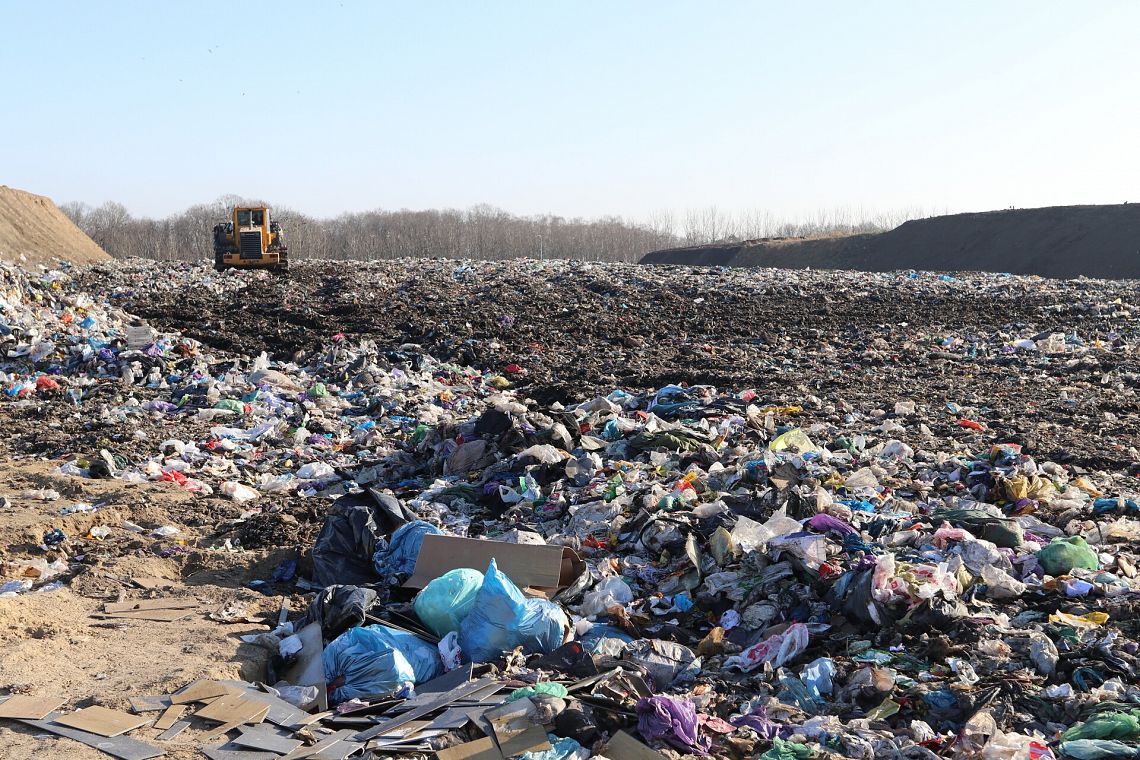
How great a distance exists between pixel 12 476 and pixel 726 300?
1289cm

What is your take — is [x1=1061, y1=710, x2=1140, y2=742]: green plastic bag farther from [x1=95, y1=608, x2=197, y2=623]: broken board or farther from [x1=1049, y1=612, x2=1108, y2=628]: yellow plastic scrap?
[x1=95, y1=608, x2=197, y2=623]: broken board

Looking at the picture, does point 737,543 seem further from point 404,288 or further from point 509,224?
point 509,224

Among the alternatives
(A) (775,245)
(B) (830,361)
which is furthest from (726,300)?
(A) (775,245)

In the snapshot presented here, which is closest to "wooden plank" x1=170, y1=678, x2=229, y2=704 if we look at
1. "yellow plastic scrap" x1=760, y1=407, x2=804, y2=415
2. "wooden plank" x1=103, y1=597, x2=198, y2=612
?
"wooden plank" x1=103, y1=597, x2=198, y2=612

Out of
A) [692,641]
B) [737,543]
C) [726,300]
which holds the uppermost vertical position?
A: [726,300]

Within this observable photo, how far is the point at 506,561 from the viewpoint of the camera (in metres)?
4.44

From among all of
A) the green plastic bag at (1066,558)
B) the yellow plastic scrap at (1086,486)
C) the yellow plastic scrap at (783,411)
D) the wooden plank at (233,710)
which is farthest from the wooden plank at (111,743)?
the yellow plastic scrap at (783,411)

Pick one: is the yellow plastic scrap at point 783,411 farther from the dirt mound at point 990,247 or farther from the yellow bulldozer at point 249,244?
the dirt mound at point 990,247

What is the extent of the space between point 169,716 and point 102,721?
0.69ft

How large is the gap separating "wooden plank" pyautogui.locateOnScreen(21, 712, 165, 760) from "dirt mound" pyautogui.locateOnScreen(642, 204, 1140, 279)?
31121 mm

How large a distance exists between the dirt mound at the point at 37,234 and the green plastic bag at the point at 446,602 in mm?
23607

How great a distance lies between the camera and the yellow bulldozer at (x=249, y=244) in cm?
2156

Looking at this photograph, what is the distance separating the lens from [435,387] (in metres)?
9.88

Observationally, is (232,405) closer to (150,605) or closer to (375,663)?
(150,605)
